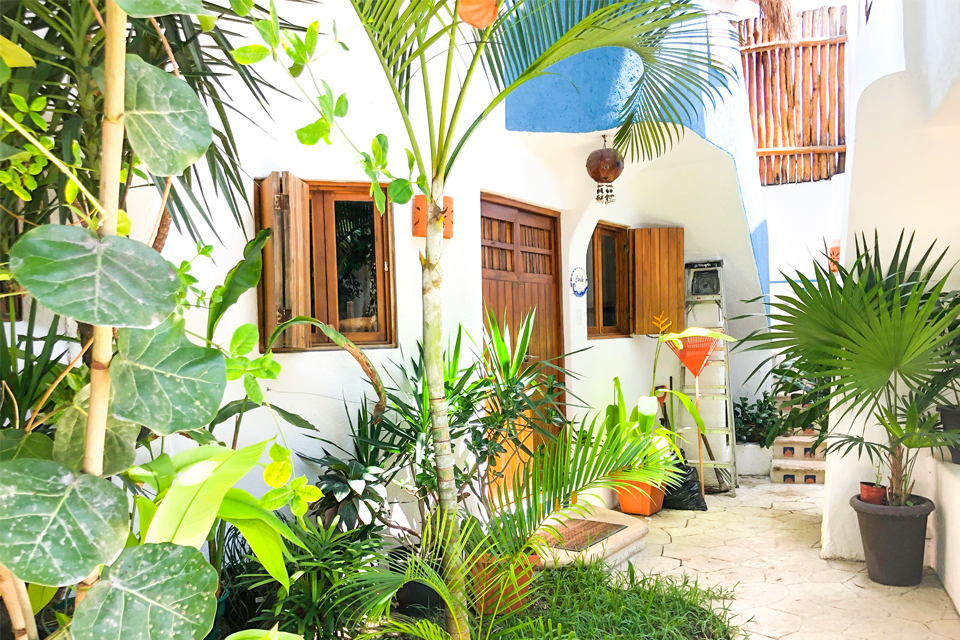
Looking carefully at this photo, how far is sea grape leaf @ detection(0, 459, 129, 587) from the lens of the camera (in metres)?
0.36

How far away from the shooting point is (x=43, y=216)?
52.0 inches

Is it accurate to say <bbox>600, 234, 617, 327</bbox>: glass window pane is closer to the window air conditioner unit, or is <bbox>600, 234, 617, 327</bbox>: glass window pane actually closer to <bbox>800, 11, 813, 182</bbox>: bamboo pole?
the window air conditioner unit

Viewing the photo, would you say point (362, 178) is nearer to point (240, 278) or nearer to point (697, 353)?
point (240, 278)

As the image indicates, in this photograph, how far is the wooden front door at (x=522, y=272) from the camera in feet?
14.8

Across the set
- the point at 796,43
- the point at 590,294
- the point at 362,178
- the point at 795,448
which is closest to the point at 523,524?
the point at 362,178

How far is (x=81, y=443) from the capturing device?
0.47 m

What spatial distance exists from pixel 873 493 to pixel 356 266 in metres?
3.29

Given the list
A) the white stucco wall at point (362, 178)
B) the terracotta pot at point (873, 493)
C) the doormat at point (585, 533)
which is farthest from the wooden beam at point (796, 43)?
the doormat at point (585, 533)

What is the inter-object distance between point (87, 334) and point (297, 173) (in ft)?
8.76

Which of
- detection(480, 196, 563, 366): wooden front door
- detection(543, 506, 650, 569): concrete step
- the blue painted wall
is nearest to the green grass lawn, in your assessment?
detection(543, 506, 650, 569): concrete step

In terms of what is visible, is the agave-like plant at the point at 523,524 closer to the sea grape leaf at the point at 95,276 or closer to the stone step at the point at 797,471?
the sea grape leaf at the point at 95,276

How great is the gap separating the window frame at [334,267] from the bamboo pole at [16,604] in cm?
299

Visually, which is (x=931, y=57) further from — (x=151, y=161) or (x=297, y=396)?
(x=151, y=161)

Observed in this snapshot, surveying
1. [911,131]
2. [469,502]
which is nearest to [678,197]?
[911,131]
